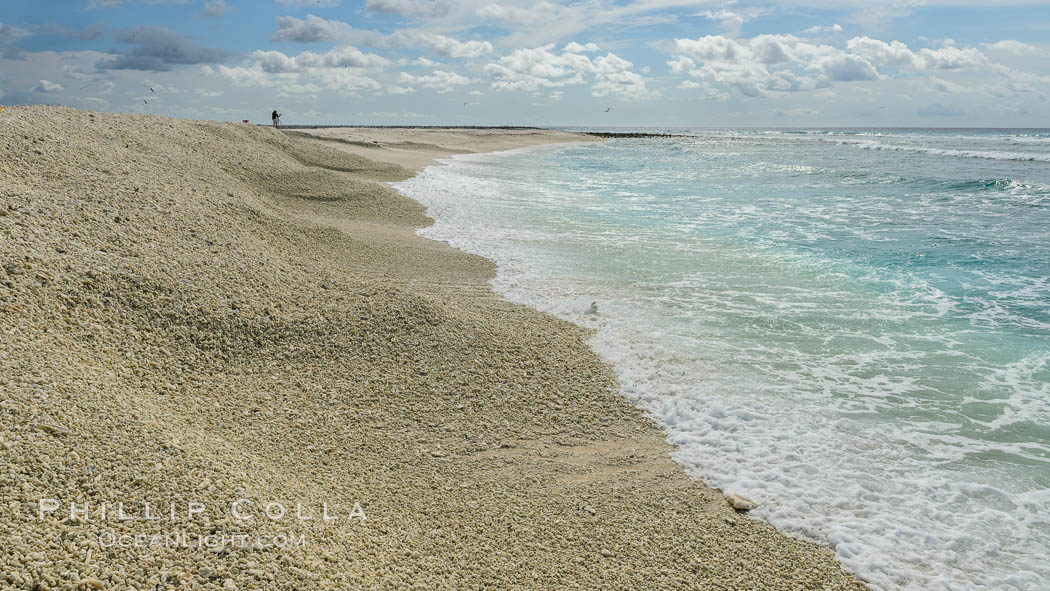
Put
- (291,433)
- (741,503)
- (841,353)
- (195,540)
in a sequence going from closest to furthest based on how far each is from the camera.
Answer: (195,540) < (741,503) < (291,433) < (841,353)

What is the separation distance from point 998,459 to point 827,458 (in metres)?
1.51

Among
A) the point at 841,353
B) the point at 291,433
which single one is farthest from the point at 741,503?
the point at 841,353

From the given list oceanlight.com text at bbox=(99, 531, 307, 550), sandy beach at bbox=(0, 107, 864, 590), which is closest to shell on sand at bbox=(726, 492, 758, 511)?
sandy beach at bbox=(0, 107, 864, 590)

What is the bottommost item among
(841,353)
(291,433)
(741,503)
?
(741,503)

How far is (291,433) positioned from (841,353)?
6.28 meters

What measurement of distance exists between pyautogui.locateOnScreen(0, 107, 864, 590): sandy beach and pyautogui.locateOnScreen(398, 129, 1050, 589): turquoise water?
0.54 metres

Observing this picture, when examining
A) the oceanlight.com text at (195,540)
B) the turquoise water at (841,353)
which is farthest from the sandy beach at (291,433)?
the turquoise water at (841,353)

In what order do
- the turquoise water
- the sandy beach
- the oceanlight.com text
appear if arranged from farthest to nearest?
1. the turquoise water
2. the sandy beach
3. the oceanlight.com text

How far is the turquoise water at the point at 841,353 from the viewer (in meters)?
4.31

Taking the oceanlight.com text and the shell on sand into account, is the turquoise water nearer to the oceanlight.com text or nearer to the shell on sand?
the shell on sand

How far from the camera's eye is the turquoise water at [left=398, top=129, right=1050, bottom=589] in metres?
4.31

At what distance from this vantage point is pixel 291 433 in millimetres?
4824

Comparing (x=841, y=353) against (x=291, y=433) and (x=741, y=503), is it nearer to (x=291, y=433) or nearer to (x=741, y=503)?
(x=741, y=503)

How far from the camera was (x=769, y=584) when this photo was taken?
366cm
